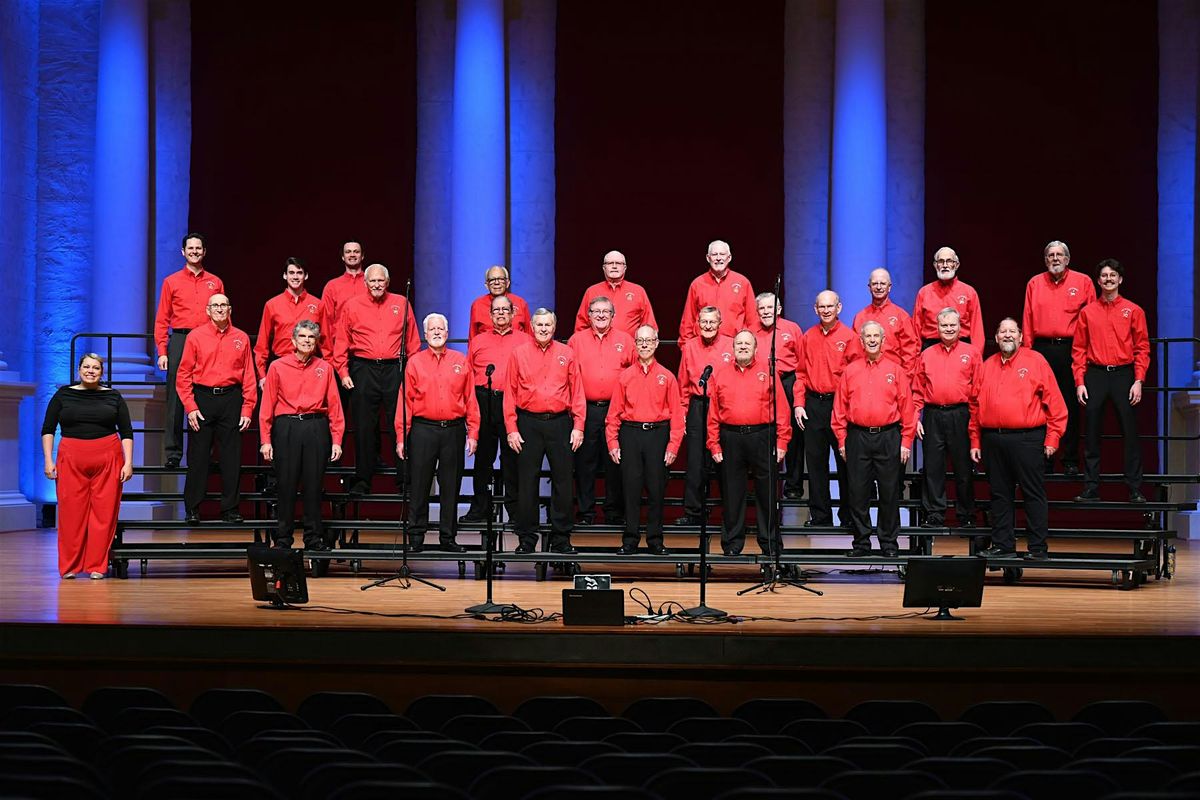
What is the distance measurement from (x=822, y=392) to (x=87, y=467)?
587cm

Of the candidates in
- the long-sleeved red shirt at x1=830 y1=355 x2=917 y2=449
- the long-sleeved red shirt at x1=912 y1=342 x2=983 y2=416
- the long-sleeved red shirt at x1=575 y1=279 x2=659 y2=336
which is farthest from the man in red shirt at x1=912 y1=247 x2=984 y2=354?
the long-sleeved red shirt at x1=575 y1=279 x2=659 y2=336

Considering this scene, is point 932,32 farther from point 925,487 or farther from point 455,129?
point 925,487

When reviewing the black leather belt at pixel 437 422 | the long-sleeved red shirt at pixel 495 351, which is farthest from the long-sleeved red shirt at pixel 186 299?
the black leather belt at pixel 437 422

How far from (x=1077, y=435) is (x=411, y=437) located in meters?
5.79

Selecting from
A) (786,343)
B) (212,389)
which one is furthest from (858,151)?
(212,389)

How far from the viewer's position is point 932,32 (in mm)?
16328

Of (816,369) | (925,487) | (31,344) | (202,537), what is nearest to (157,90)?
(31,344)

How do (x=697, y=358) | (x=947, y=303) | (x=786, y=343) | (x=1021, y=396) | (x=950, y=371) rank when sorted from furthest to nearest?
(x=947, y=303), (x=786, y=343), (x=697, y=358), (x=950, y=371), (x=1021, y=396)

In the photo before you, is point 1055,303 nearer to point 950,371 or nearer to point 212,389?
point 950,371

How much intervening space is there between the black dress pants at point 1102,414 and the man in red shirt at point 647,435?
11.5ft

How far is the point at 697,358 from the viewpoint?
1069cm

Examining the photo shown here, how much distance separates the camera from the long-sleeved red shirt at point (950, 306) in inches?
451

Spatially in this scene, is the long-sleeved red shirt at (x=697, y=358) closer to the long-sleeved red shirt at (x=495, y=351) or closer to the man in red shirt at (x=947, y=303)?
the long-sleeved red shirt at (x=495, y=351)

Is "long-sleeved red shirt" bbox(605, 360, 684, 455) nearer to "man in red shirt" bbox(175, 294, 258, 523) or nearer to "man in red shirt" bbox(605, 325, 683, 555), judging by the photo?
"man in red shirt" bbox(605, 325, 683, 555)
